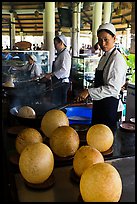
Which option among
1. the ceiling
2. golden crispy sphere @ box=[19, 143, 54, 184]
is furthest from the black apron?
the ceiling

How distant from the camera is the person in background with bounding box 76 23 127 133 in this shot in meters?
1.84

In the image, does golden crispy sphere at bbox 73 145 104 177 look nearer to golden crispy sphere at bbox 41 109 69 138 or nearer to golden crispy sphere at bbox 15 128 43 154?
golden crispy sphere at bbox 15 128 43 154

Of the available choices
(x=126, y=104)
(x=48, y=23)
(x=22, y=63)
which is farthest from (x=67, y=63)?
(x=48, y=23)

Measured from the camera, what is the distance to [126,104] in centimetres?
355

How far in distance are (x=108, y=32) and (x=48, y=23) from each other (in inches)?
248

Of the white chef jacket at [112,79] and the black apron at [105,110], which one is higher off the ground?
the white chef jacket at [112,79]

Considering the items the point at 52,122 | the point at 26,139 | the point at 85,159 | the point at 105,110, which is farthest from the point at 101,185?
the point at 105,110

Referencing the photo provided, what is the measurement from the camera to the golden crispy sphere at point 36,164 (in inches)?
33.5

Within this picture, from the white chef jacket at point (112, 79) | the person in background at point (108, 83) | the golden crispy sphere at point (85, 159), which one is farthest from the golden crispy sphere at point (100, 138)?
the white chef jacket at point (112, 79)

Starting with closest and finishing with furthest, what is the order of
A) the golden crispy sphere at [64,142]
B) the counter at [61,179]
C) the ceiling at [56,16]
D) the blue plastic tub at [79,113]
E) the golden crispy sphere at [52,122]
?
1. the counter at [61,179]
2. the golden crispy sphere at [64,142]
3. the golden crispy sphere at [52,122]
4. the blue plastic tub at [79,113]
5. the ceiling at [56,16]

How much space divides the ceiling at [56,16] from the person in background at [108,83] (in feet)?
15.5

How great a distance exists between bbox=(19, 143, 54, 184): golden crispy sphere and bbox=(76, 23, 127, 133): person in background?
90 centimetres

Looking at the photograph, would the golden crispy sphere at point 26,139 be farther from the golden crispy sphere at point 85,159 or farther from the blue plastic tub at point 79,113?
the blue plastic tub at point 79,113

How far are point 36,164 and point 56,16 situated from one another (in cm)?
1213
